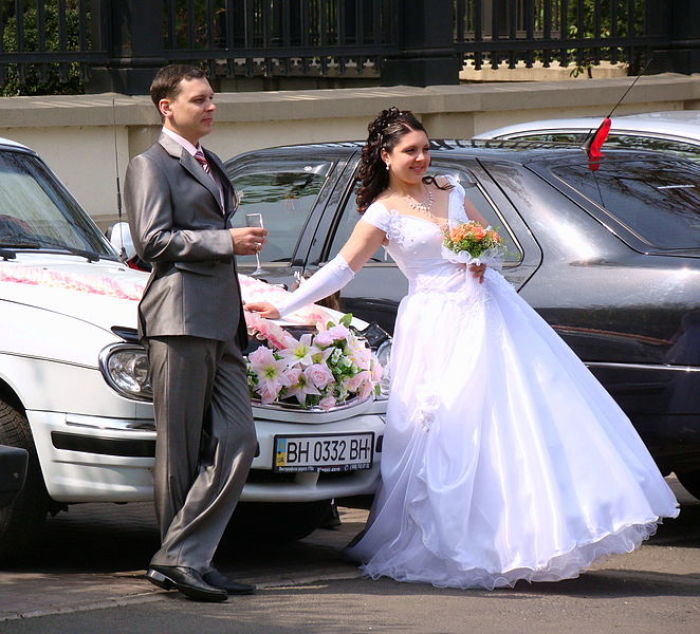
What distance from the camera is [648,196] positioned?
749cm

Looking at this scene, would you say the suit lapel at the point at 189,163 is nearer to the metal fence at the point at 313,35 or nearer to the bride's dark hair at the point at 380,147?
the bride's dark hair at the point at 380,147

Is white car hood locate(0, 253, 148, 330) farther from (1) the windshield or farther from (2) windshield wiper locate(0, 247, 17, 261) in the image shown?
(1) the windshield

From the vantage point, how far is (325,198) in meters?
8.11

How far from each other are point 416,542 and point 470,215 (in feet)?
4.64

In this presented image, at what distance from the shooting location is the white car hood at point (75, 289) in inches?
245

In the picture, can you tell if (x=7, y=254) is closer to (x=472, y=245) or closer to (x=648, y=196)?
(x=472, y=245)

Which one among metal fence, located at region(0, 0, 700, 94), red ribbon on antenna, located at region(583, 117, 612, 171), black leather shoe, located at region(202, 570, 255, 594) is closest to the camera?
black leather shoe, located at region(202, 570, 255, 594)

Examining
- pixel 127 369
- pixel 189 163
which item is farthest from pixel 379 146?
pixel 127 369

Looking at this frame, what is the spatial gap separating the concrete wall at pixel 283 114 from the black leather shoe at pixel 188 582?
7.01 meters

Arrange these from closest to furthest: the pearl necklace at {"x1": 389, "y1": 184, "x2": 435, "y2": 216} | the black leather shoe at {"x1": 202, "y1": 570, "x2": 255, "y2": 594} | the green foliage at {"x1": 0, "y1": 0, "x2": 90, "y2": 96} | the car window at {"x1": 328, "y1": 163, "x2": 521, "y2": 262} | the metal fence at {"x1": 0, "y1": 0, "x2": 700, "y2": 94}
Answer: the black leather shoe at {"x1": 202, "y1": 570, "x2": 255, "y2": 594} → the pearl necklace at {"x1": 389, "y1": 184, "x2": 435, "y2": 216} → the car window at {"x1": 328, "y1": 163, "x2": 521, "y2": 262} → the green foliage at {"x1": 0, "y1": 0, "x2": 90, "y2": 96} → the metal fence at {"x1": 0, "y1": 0, "x2": 700, "y2": 94}

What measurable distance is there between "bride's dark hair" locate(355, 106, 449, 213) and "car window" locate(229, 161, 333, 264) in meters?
1.20

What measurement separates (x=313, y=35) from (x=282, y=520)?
8.44 m

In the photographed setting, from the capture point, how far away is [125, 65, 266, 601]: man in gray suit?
5941 millimetres

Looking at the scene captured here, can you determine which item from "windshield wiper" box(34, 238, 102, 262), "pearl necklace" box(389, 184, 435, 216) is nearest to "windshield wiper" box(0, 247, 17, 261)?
"windshield wiper" box(34, 238, 102, 262)
